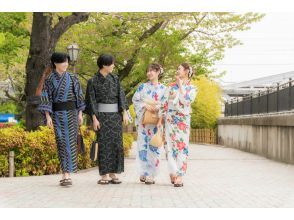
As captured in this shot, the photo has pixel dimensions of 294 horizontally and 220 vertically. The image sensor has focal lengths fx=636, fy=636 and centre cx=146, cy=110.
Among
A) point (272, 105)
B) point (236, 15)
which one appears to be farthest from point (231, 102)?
point (272, 105)

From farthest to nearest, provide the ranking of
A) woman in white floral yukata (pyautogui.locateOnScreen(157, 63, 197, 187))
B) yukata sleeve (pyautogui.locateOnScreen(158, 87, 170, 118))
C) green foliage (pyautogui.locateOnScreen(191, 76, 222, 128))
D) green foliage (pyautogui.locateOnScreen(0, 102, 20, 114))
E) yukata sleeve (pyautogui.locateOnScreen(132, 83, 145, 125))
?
green foliage (pyautogui.locateOnScreen(0, 102, 20, 114))
green foliage (pyautogui.locateOnScreen(191, 76, 222, 128))
yukata sleeve (pyautogui.locateOnScreen(132, 83, 145, 125))
yukata sleeve (pyautogui.locateOnScreen(158, 87, 170, 118))
woman in white floral yukata (pyautogui.locateOnScreen(157, 63, 197, 187))

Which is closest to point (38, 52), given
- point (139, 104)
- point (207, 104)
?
point (139, 104)

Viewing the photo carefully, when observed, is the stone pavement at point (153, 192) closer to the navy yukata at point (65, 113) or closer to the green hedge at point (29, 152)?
the navy yukata at point (65, 113)

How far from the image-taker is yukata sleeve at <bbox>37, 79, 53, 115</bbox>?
9664 mm

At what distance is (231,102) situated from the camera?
1329 inches

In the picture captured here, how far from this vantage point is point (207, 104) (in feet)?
136

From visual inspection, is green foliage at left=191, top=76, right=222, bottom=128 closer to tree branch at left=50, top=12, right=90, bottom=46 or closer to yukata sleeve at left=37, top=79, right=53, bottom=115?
tree branch at left=50, top=12, right=90, bottom=46

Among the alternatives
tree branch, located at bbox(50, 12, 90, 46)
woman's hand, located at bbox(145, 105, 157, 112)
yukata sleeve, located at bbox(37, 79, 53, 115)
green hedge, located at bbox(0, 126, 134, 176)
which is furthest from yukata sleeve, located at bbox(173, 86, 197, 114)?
tree branch, located at bbox(50, 12, 90, 46)

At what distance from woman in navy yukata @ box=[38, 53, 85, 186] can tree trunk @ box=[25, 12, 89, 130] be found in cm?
519

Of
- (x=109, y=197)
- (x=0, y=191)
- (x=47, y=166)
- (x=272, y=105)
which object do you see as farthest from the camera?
(x=272, y=105)

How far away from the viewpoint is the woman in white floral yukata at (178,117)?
1009cm

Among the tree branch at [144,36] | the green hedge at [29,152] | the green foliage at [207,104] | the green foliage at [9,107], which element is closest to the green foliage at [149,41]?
the tree branch at [144,36]

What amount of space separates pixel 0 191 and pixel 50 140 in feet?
12.4

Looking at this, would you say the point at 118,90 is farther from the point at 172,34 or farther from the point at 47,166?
the point at 172,34
